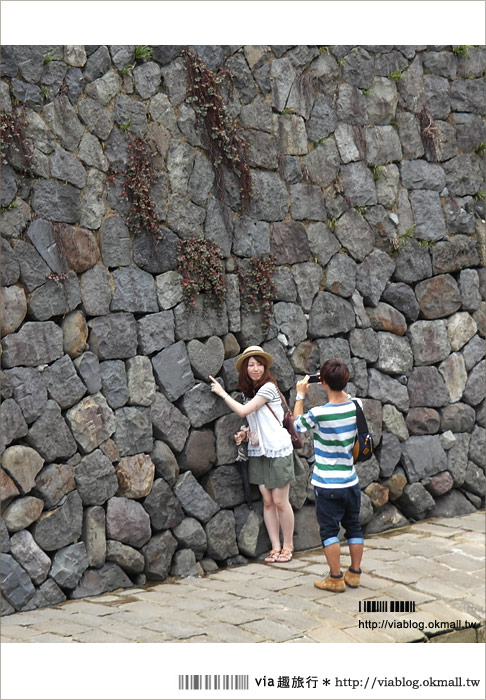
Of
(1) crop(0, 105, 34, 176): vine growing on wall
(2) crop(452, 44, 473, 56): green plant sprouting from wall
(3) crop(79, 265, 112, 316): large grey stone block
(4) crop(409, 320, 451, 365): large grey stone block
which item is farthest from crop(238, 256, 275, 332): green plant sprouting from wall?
(2) crop(452, 44, 473, 56): green plant sprouting from wall

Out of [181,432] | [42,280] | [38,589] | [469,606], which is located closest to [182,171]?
[42,280]

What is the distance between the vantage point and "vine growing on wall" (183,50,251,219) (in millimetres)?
6086

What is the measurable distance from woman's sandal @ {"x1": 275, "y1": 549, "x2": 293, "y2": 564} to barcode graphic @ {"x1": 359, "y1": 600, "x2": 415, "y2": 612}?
1073 mm

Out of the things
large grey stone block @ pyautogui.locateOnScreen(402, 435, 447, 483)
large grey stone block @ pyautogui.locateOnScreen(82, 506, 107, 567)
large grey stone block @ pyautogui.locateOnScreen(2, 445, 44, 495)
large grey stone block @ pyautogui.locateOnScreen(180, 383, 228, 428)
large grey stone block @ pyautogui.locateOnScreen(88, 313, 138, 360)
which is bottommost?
large grey stone block @ pyautogui.locateOnScreen(82, 506, 107, 567)

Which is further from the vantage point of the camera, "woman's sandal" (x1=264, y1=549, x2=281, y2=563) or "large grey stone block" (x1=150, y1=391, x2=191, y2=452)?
"woman's sandal" (x1=264, y1=549, x2=281, y2=563)

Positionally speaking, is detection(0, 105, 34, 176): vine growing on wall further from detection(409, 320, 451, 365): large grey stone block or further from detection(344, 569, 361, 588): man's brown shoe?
detection(409, 320, 451, 365): large grey stone block

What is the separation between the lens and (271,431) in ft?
19.9

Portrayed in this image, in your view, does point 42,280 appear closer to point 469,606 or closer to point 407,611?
point 407,611

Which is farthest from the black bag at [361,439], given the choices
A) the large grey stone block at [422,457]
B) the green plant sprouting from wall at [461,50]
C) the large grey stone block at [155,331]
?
the green plant sprouting from wall at [461,50]

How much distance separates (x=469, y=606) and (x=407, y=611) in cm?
46

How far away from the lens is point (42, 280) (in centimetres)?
537

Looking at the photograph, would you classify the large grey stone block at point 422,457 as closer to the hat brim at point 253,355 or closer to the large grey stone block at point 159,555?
the hat brim at point 253,355

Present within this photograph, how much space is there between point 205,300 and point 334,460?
1577 millimetres

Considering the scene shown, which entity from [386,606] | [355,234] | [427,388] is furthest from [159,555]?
[355,234]
